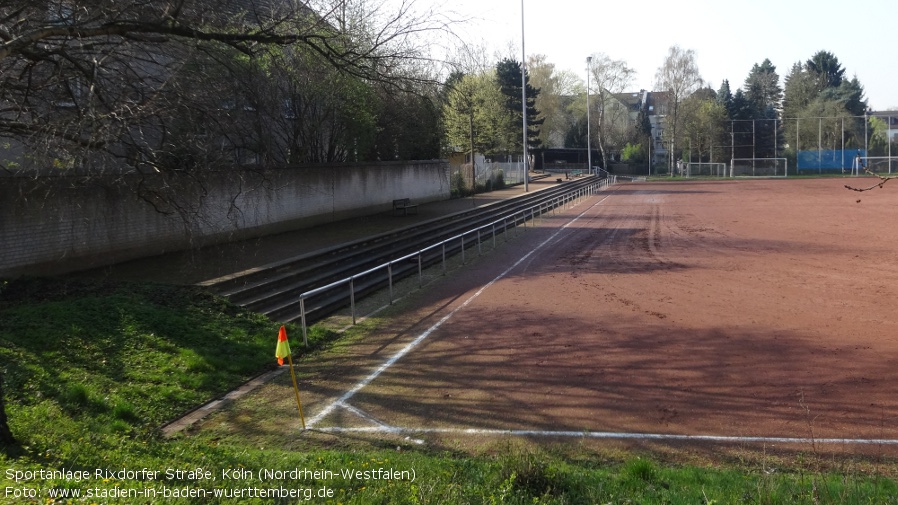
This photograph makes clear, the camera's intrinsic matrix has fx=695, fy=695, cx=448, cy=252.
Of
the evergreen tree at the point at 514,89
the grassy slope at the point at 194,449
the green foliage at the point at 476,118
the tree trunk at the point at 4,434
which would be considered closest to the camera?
the grassy slope at the point at 194,449

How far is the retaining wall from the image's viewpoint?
11.7 meters

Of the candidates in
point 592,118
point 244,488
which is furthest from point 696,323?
point 592,118

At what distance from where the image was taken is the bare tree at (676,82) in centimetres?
8088

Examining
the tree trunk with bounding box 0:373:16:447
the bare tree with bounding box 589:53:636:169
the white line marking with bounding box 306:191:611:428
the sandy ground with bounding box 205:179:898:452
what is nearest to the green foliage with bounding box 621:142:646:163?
the bare tree with bounding box 589:53:636:169

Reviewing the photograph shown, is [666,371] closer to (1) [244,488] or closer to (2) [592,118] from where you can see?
(1) [244,488]

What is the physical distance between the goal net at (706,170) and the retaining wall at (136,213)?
207 ft

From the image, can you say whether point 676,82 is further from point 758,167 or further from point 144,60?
point 144,60

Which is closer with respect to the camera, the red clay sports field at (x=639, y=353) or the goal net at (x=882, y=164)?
the red clay sports field at (x=639, y=353)

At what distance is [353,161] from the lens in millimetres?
29031

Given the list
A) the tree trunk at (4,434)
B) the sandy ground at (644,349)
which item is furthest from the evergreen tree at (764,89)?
the tree trunk at (4,434)

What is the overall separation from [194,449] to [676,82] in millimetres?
82959

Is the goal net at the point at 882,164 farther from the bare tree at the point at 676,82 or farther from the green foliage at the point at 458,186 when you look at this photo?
the green foliage at the point at 458,186

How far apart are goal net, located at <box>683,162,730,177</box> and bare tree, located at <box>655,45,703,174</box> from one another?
2206mm

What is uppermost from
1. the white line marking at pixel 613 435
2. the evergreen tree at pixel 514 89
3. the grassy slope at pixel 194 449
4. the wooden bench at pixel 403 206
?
the evergreen tree at pixel 514 89
